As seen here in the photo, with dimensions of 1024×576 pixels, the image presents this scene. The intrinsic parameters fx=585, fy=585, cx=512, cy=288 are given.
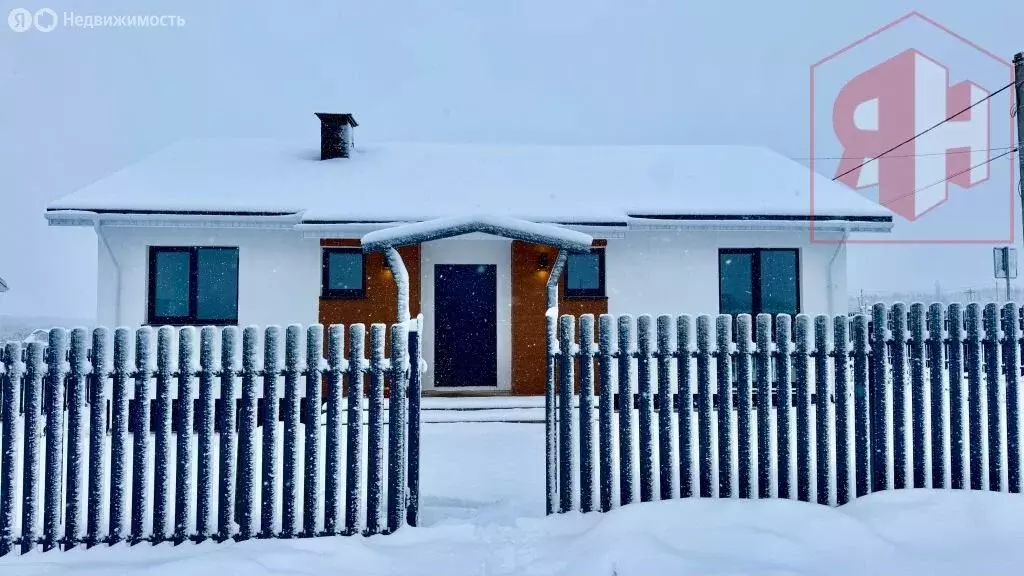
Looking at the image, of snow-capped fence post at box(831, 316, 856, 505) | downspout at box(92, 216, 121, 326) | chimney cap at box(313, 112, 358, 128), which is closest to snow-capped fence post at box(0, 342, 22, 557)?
snow-capped fence post at box(831, 316, 856, 505)

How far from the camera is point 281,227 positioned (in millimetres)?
9375

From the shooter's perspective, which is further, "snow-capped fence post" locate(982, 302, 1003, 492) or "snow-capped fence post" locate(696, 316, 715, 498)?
"snow-capped fence post" locate(982, 302, 1003, 492)

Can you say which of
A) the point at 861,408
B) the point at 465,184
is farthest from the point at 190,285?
the point at 861,408

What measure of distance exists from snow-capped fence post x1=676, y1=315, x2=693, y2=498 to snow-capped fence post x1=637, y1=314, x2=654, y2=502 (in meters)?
0.20

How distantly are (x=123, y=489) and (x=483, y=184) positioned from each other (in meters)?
8.14

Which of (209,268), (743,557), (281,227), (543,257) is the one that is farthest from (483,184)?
(743,557)

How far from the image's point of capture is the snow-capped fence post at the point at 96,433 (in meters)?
3.44

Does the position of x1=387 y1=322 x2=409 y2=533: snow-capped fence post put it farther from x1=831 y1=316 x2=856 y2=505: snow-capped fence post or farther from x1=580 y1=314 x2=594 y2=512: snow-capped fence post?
x1=831 y1=316 x2=856 y2=505: snow-capped fence post

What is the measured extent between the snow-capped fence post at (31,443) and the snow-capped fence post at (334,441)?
5.47 feet

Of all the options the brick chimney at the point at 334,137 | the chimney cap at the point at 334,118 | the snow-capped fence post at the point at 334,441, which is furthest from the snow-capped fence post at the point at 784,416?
the chimney cap at the point at 334,118

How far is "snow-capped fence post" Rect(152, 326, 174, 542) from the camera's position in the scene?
3477 millimetres

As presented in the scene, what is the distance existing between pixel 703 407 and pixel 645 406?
37cm

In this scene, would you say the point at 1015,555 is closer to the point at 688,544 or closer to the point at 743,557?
the point at 743,557

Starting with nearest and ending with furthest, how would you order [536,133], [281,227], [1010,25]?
[281,227]
[1010,25]
[536,133]
